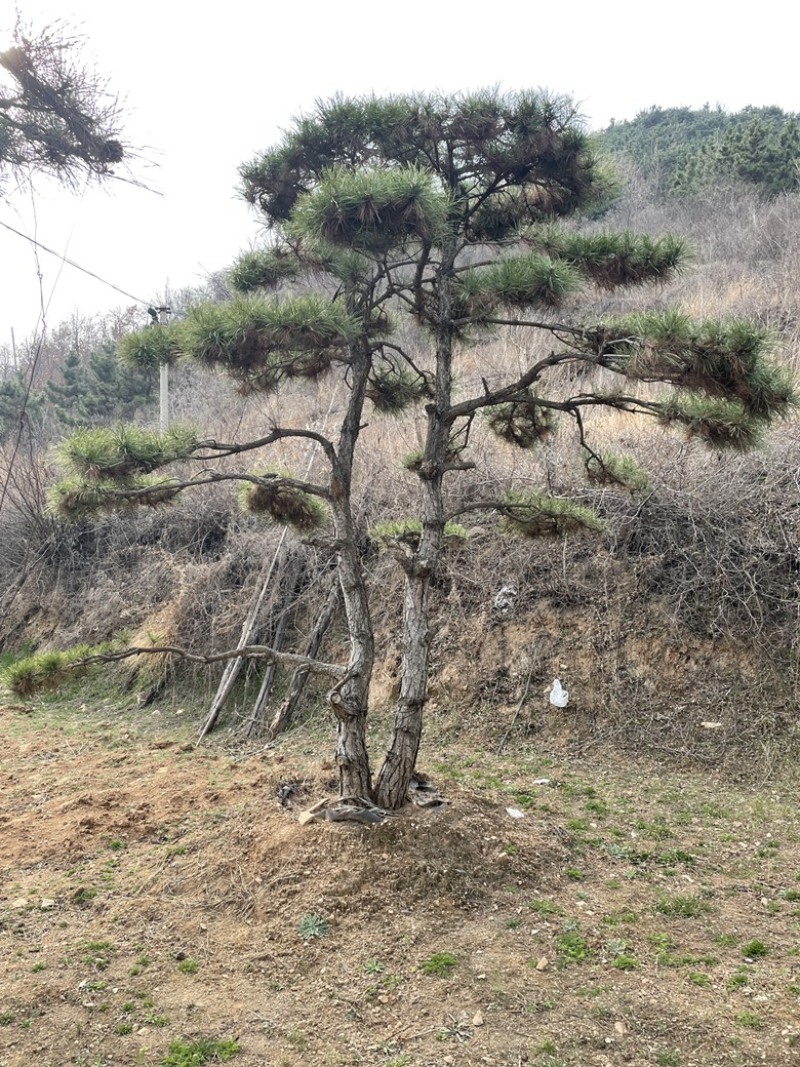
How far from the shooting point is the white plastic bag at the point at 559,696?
6.07 metres

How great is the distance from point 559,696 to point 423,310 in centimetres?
316

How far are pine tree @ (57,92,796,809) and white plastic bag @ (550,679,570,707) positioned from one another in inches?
79.7

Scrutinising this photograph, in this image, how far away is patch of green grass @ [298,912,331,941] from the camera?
3344mm

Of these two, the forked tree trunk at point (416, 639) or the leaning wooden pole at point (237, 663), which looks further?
the leaning wooden pole at point (237, 663)

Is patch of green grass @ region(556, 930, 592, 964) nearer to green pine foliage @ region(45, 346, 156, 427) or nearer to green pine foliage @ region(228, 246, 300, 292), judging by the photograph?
green pine foliage @ region(228, 246, 300, 292)

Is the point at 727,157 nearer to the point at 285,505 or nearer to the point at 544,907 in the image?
the point at 285,505

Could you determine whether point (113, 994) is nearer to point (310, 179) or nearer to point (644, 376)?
point (644, 376)

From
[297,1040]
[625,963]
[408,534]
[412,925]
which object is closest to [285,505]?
[408,534]

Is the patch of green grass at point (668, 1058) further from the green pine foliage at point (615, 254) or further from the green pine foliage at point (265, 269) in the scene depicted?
the green pine foliage at point (265, 269)

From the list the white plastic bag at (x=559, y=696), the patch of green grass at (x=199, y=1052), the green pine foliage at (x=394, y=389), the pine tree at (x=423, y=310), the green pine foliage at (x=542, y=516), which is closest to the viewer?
the patch of green grass at (x=199, y=1052)

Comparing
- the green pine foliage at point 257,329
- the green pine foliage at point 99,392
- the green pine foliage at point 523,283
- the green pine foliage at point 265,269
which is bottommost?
the green pine foliage at point 257,329

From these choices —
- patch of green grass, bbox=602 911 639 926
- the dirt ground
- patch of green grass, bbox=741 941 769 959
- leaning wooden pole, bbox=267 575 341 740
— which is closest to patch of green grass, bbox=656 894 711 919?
the dirt ground

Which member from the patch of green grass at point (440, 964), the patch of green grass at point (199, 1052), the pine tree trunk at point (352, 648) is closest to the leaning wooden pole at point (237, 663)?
the pine tree trunk at point (352, 648)

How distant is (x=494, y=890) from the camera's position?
3654 millimetres
